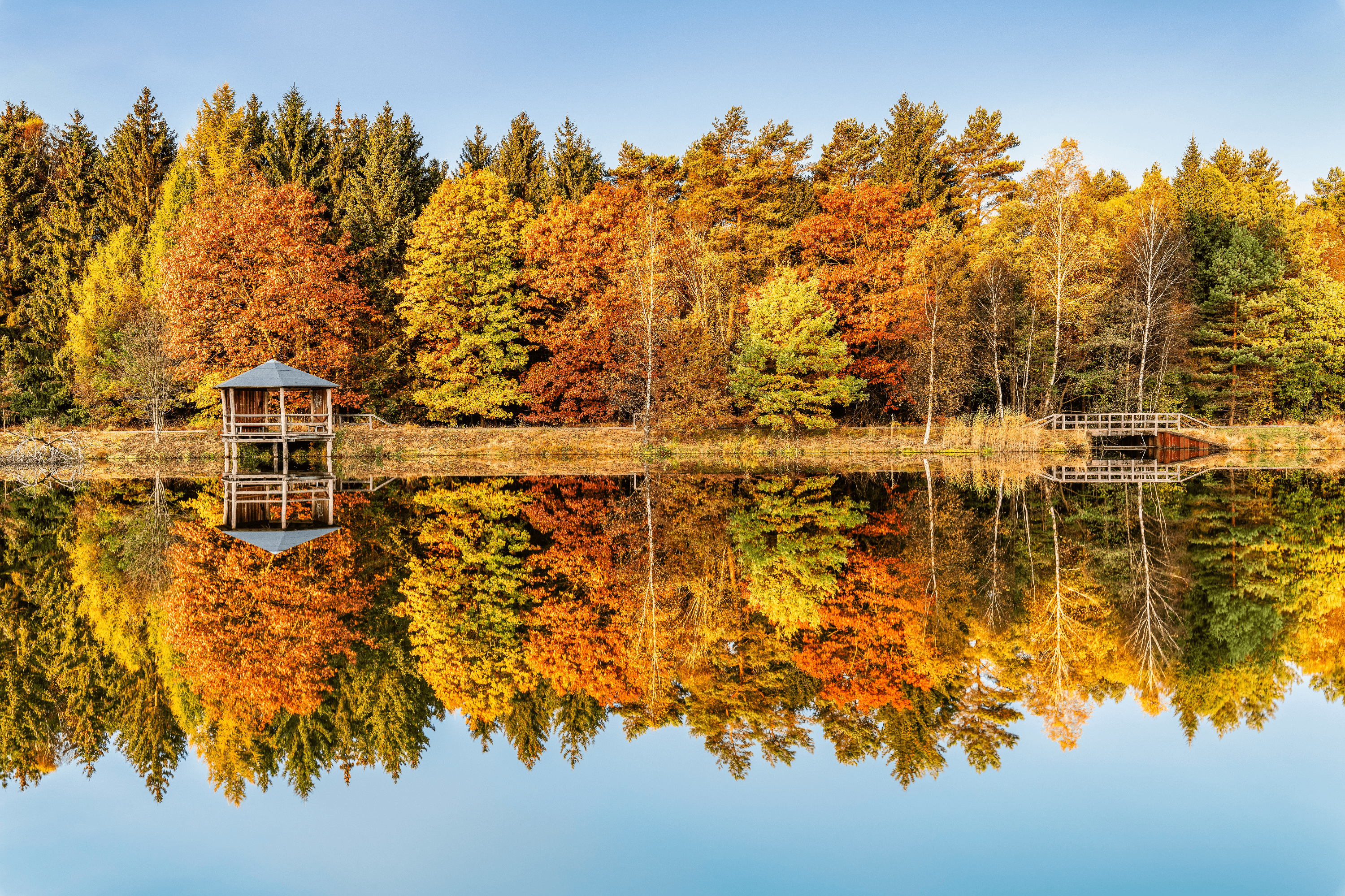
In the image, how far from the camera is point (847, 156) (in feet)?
148

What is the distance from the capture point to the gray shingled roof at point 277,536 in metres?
12.8

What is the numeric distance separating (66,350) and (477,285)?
20.7 m

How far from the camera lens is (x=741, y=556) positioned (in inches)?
451

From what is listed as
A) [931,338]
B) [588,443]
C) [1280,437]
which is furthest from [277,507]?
[1280,437]

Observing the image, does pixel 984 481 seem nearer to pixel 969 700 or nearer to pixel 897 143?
pixel 969 700

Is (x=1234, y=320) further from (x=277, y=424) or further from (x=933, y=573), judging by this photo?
(x=277, y=424)

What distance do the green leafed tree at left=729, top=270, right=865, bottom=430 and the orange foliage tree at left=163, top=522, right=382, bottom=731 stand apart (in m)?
22.8

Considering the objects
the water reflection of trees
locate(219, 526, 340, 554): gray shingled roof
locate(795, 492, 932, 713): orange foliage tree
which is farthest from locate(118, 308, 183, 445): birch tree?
locate(795, 492, 932, 713): orange foliage tree

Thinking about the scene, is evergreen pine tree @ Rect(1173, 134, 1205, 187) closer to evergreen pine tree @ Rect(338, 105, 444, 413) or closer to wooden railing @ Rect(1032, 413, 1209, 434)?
wooden railing @ Rect(1032, 413, 1209, 434)

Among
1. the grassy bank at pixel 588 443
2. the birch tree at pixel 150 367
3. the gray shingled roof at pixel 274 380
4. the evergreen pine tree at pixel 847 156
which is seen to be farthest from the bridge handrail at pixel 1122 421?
the birch tree at pixel 150 367

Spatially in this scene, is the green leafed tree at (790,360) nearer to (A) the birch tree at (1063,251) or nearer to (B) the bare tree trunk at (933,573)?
(A) the birch tree at (1063,251)

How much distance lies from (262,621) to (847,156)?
4275 centimetres

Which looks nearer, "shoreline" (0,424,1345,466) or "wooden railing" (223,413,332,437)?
"wooden railing" (223,413,332,437)

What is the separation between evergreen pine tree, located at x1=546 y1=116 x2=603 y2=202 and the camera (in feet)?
147
